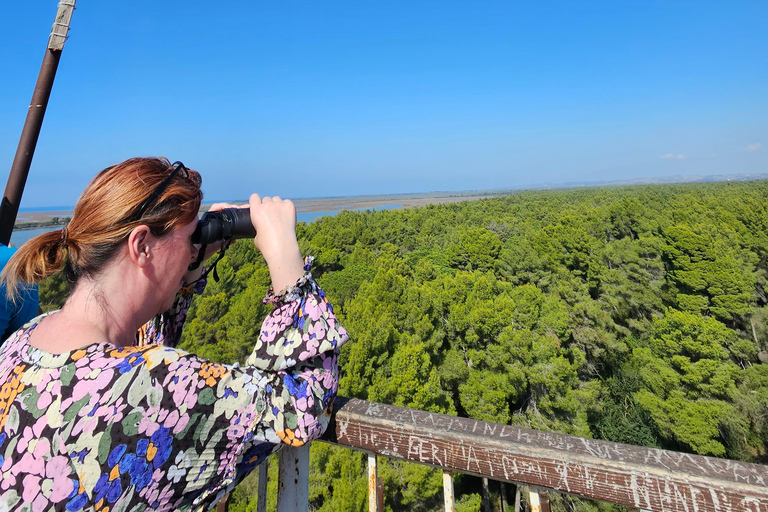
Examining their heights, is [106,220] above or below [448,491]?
above

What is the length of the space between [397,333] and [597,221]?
31042mm

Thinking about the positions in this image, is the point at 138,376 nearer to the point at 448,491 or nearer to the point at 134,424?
the point at 134,424

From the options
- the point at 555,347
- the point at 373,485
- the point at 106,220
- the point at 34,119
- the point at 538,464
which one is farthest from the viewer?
the point at 555,347

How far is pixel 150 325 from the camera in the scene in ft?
4.85

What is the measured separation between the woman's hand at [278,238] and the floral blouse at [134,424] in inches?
9.7

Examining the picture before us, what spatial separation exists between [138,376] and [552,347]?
61.4ft

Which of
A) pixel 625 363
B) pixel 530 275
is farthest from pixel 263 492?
pixel 530 275

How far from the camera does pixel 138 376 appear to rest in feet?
2.62

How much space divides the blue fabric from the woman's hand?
807 mm

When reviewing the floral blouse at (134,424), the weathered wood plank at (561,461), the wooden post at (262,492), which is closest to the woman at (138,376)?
the floral blouse at (134,424)

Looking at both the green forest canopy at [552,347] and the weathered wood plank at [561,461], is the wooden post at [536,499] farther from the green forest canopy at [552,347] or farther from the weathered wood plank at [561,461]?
the green forest canopy at [552,347]

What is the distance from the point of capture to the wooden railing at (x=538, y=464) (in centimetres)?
91

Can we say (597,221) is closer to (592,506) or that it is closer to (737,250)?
(737,250)

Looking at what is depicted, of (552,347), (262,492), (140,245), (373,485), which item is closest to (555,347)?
(552,347)
